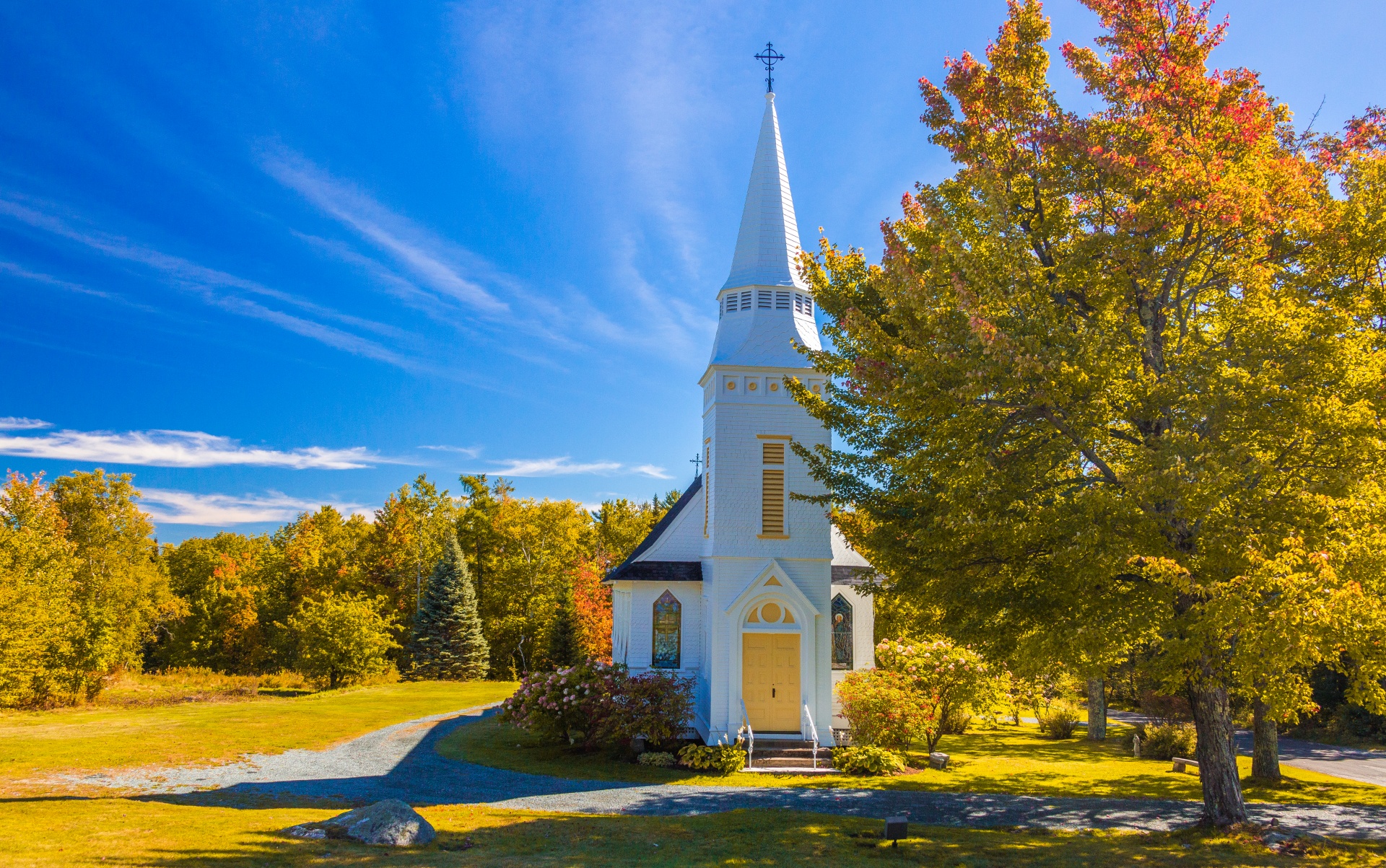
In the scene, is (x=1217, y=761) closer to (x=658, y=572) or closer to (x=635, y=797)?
(x=635, y=797)

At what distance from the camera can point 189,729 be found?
71.3 feet

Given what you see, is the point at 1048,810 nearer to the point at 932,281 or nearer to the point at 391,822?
the point at 932,281

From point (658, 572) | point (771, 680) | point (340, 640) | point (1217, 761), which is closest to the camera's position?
point (1217, 761)

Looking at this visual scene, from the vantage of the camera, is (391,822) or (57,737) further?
(57,737)

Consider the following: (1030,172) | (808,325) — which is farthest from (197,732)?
(1030,172)

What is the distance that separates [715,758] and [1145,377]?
39.8 feet

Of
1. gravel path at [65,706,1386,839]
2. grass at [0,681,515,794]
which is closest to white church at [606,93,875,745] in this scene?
gravel path at [65,706,1386,839]

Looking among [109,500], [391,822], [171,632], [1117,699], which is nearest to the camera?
[391,822]

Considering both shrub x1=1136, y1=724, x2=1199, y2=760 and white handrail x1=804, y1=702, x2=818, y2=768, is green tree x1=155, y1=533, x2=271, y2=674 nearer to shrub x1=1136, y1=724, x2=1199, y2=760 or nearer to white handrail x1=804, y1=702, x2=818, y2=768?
white handrail x1=804, y1=702, x2=818, y2=768

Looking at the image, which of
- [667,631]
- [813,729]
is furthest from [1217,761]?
[667,631]

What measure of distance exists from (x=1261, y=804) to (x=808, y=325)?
14.4 metres

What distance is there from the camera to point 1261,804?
1411cm

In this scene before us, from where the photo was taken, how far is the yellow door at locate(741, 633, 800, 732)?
19281 mm

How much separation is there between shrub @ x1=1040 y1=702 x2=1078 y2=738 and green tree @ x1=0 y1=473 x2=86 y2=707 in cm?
3433
